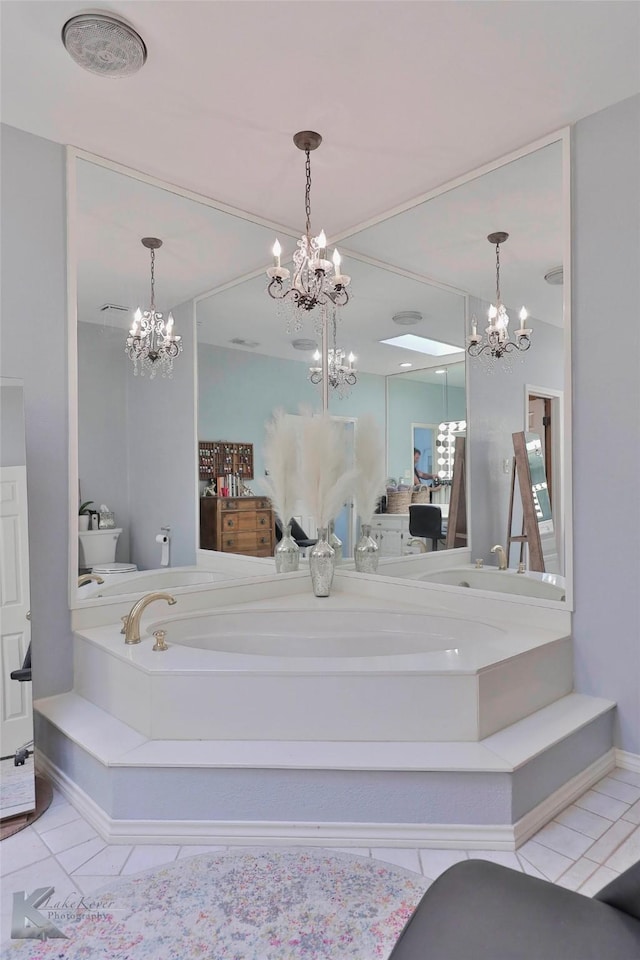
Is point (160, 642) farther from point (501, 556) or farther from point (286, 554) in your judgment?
point (501, 556)

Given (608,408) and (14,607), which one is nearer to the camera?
(14,607)

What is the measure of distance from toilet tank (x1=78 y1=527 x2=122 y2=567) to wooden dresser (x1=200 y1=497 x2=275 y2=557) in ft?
1.67

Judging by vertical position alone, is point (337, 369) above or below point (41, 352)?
above

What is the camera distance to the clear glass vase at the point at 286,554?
11.2 ft

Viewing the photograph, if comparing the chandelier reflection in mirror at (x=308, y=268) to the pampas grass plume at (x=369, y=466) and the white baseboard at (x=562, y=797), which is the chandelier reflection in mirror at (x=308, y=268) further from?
the white baseboard at (x=562, y=797)

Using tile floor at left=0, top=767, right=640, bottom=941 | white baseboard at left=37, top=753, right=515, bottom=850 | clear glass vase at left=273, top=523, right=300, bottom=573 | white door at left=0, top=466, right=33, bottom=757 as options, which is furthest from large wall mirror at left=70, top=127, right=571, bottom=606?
white baseboard at left=37, top=753, right=515, bottom=850

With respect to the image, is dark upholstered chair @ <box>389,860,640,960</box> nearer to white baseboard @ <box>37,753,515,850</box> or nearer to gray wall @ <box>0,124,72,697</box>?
white baseboard @ <box>37,753,515,850</box>

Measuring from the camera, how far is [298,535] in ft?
11.4

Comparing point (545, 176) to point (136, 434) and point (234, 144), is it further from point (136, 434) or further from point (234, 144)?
point (136, 434)

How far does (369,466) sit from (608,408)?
1.39 m

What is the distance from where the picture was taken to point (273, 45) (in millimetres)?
1956

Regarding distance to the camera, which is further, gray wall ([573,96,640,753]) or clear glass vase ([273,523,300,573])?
clear glass vase ([273,523,300,573])

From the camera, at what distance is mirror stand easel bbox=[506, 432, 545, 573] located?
2654 millimetres

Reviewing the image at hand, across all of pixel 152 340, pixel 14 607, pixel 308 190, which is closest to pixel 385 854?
pixel 14 607
